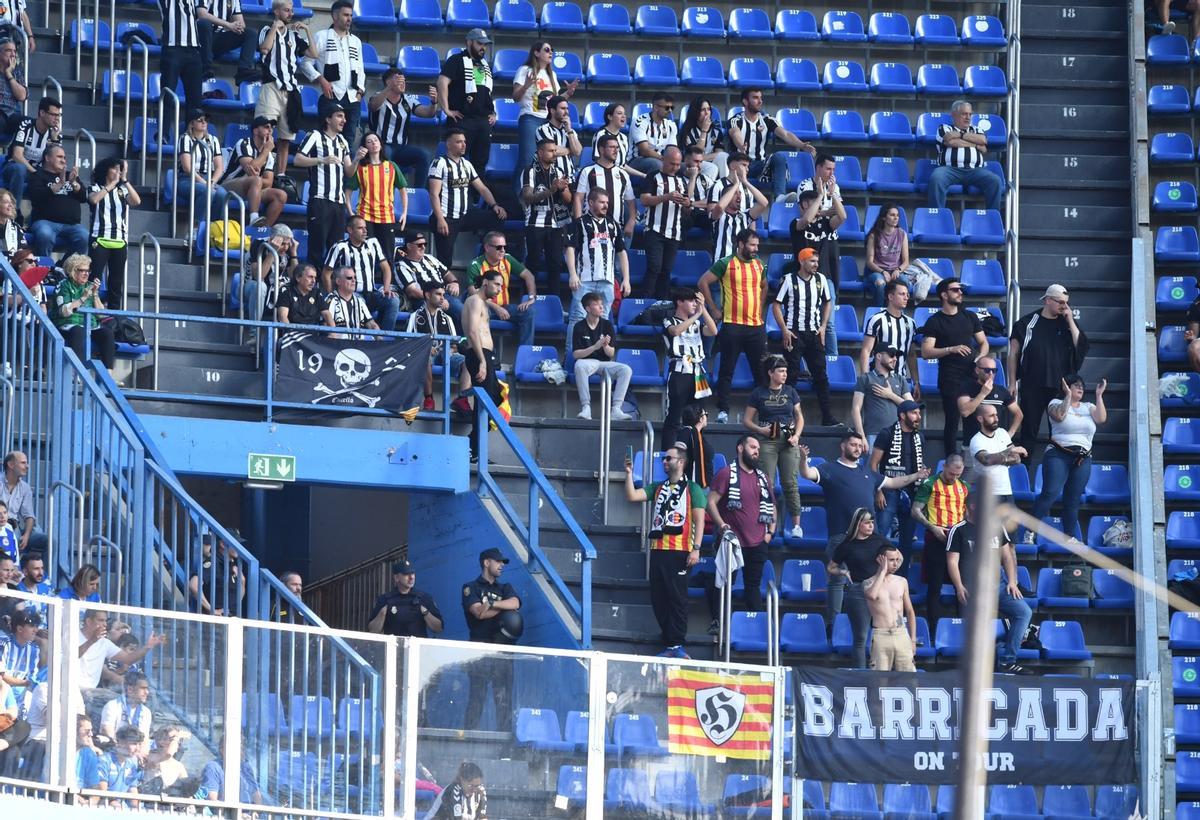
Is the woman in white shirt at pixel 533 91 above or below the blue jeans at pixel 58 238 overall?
above

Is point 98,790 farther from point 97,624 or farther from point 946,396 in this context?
point 946,396

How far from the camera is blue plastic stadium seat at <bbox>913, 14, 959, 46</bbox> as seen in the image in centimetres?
2305

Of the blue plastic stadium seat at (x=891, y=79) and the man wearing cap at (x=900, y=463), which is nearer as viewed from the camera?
the man wearing cap at (x=900, y=463)

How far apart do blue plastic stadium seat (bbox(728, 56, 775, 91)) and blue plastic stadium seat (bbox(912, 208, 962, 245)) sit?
7.71 ft

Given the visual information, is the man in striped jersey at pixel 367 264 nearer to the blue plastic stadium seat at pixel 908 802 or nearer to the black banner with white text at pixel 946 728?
the black banner with white text at pixel 946 728

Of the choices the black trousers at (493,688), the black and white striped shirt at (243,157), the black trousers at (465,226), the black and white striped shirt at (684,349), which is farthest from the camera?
the black trousers at (465,226)

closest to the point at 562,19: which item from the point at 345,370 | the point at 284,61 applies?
the point at 284,61

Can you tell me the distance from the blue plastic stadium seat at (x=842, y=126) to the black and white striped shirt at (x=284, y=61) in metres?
5.31

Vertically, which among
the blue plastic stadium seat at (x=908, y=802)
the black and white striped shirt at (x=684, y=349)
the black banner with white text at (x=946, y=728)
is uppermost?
the black and white striped shirt at (x=684, y=349)

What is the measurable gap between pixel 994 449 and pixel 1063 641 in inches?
67.0

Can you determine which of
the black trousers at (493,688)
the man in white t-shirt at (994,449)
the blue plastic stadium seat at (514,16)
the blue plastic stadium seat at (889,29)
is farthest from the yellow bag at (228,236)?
the blue plastic stadium seat at (889,29)

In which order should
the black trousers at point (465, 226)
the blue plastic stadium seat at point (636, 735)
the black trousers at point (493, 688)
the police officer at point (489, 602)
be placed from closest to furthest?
the black trousers at point (493, 688) < the blue plastic stadium seat at point (636, 735) < the police officer at point (489, 602) < the black trousers at point (465, 226)

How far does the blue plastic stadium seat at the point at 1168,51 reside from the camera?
22.7 meters

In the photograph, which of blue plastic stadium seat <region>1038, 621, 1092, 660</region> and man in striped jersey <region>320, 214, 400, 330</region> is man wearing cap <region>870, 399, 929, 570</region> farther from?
man in striped jersey <region>320, 214, 400, 330</region>
